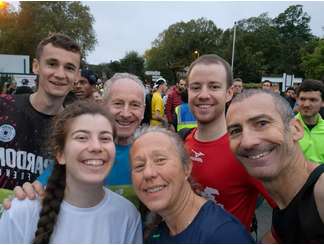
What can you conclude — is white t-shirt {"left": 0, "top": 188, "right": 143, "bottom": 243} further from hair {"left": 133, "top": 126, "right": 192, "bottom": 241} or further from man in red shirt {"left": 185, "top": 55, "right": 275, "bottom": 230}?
man in red shirt {"left": 185, "top": 55, "right": 275, "bottom": 230}

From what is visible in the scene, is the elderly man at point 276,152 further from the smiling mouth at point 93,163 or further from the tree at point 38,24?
the tree at point 38,24

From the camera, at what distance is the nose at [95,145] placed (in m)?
2.36

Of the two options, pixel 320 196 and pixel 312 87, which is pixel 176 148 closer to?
pixel 320 196

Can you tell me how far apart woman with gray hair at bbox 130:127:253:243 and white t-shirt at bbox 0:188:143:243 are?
163 mm

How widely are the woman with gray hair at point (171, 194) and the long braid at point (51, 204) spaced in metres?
0.49

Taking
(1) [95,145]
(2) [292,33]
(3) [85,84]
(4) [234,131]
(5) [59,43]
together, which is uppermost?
(2) [292,33]

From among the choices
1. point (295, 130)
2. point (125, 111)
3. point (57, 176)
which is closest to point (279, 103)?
point (295, 130)

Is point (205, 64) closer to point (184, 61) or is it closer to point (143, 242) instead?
point (143, 242)

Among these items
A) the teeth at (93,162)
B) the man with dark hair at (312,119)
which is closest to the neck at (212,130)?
the teeth at (93,162)

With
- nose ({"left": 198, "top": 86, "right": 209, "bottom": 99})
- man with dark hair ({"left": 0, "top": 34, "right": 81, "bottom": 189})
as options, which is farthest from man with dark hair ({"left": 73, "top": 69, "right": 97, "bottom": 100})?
nose ({"left": 198, "top": 86, "right": 209, "bottom": 99})

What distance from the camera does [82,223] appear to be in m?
2.31

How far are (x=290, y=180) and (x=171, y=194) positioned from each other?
2.33ft

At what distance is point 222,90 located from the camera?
3.10 metres

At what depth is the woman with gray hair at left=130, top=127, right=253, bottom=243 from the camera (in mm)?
2080
